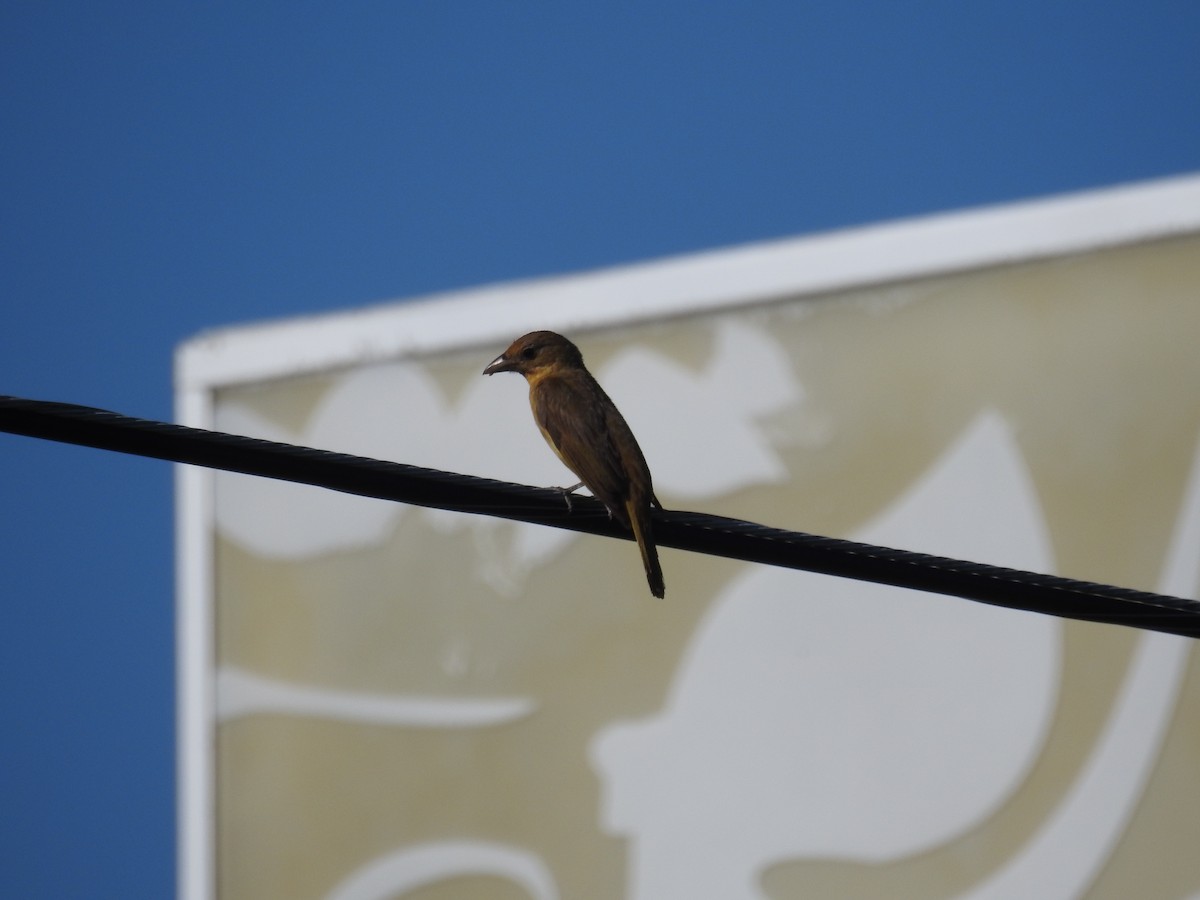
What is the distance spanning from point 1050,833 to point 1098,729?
94 centimetres

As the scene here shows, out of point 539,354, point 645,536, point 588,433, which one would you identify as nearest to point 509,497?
point 645,536

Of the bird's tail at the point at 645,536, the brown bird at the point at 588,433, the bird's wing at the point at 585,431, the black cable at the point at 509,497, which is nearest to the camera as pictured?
the black cable at the point at 509,497

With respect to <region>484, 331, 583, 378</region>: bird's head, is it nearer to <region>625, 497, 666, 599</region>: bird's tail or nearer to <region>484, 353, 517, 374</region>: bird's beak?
<region>484, 353, 517, 374</region>: bird's beak

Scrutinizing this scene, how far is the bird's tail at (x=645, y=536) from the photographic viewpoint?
564 centimetres

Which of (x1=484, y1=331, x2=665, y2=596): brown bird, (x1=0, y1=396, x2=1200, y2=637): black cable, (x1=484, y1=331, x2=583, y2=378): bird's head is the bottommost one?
(x1=0, y1=396, x2=1200, y2=637): black cable

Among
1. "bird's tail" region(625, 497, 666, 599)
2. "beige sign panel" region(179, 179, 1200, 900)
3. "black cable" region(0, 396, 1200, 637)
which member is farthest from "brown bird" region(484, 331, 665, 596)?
"beige sign panel" region(179, 179, 1200, 900)

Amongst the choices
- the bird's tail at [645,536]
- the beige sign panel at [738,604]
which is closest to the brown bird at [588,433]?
the bird's tail at [645,536]

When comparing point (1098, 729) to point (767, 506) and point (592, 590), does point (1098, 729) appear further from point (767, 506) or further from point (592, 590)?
point (592, 590)

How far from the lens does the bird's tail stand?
5.64 metres

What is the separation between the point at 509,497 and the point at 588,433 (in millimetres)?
1741

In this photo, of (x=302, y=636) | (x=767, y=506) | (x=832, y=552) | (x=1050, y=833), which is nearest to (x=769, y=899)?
(x=1050, y=833)

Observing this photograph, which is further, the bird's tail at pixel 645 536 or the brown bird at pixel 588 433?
the brown bird at pixel 588 433

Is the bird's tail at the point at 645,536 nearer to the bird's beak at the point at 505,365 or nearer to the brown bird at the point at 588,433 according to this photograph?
the brown bird at the point at 588,433

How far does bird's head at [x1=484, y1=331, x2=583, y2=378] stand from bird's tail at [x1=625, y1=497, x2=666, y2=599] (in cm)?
189
